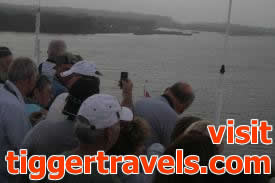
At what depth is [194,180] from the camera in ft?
5.83

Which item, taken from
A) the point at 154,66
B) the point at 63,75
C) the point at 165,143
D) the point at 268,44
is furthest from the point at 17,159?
the point at 268,44

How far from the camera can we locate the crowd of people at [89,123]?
6.03 ft

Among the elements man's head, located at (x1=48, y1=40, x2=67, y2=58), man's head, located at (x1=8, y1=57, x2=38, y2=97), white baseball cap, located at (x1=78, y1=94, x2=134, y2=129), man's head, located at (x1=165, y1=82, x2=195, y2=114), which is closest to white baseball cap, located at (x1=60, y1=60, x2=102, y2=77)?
man's head, located at (x1=8, y1=57, x2=38, y2=97)

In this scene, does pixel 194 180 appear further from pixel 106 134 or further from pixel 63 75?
pixel 63 75

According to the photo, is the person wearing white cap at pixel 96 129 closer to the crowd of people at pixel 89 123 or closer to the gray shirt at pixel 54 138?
the crowd of people at pixel 89 123

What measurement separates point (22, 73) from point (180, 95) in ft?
4.26

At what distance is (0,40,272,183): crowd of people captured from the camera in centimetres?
184

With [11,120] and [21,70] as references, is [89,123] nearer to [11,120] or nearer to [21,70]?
[11,120]

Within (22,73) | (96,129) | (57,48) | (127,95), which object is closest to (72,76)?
(22,73)

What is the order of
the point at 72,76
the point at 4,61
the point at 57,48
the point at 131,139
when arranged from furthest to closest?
the point at 57,48
the point at 4,61
the point at 72,76
the point at 131,139

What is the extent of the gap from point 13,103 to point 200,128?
1.22 meters

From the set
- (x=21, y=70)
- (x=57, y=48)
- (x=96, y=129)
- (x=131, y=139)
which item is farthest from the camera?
(x=57, y=48)

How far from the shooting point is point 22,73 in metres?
2.83

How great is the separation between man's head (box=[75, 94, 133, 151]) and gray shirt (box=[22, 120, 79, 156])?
0.43 m
